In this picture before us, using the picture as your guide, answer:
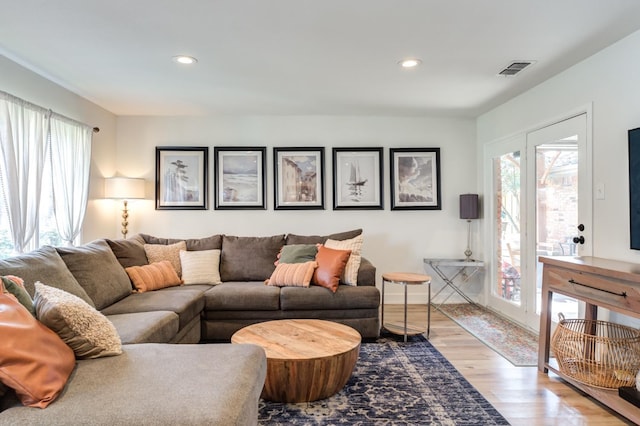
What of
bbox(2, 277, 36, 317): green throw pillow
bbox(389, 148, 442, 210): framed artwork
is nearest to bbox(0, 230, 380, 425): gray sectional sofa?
bbox(2, 277, 36, 317): green throw pillow

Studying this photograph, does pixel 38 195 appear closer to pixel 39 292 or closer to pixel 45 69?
pixel 45 69

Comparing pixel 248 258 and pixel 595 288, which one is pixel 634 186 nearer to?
pixel 595 288

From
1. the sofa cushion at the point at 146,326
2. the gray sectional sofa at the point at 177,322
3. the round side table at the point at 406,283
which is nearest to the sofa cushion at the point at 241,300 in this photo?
the gray sectional sofa at the point at 177,322

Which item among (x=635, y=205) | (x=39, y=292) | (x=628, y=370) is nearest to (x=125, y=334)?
(x=39, y=292)

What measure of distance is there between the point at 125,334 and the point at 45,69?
2512 mm

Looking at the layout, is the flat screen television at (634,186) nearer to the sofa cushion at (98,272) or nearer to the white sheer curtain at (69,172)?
the sofa cushion at (98,272)

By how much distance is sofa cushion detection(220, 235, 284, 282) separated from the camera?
389cm

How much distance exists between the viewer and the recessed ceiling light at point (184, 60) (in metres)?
2.85

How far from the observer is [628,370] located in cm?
226

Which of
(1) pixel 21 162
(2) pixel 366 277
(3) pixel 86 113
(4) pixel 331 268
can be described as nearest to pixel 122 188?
(3) pixel 86 113

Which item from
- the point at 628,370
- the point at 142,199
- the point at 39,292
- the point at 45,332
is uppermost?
the point at 142,199

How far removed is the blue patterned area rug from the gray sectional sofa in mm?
602

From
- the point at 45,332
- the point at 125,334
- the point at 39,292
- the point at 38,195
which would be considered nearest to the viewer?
the point at 45,332

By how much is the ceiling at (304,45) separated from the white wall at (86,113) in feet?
0.29
